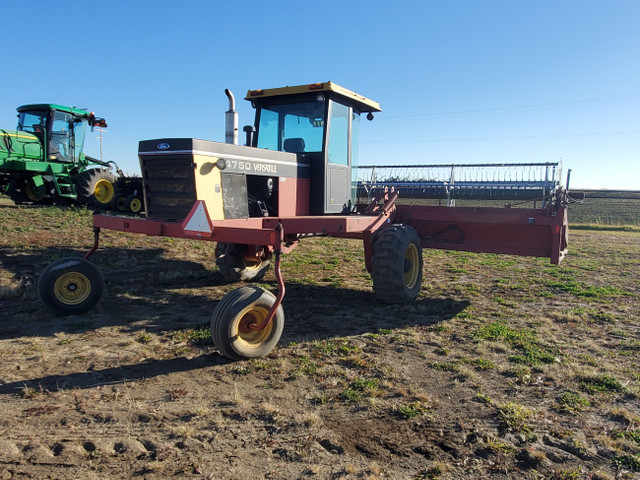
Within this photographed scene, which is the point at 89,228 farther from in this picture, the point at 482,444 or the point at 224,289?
the point at 482,444

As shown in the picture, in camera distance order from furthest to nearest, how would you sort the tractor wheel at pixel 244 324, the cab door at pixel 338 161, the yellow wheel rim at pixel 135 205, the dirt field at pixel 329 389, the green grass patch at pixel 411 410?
the yellow wheel rim at pixel 135 205
the cab door at pixel 338 161
the tractor wheel at pixel 244 324
the green grass patch at pixel 411 410
the dirt field at pixel 329 389

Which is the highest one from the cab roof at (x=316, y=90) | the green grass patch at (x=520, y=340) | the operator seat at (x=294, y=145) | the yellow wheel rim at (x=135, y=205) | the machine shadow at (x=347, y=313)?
the cab roof at (x=316, y=90)

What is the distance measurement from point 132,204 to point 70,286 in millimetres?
8817

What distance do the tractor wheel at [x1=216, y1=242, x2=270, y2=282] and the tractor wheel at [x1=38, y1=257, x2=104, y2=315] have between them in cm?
209

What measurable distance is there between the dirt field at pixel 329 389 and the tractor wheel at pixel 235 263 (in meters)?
0.36

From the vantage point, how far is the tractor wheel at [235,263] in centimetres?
755

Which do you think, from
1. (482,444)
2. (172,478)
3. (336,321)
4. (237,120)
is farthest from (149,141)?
(482,444)

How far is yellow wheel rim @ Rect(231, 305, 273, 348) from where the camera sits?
4.50m

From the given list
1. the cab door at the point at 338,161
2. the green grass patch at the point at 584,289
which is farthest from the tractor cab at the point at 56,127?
the green grass patch at the point at 584,289

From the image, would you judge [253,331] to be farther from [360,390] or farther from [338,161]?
[338,161]

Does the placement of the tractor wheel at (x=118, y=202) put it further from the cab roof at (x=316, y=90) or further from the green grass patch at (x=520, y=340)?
the green grass patch at (x=520, y=340)

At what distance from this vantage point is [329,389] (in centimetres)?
387

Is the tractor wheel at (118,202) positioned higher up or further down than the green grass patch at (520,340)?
higher up

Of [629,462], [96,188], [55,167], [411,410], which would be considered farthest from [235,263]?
[55,167]
